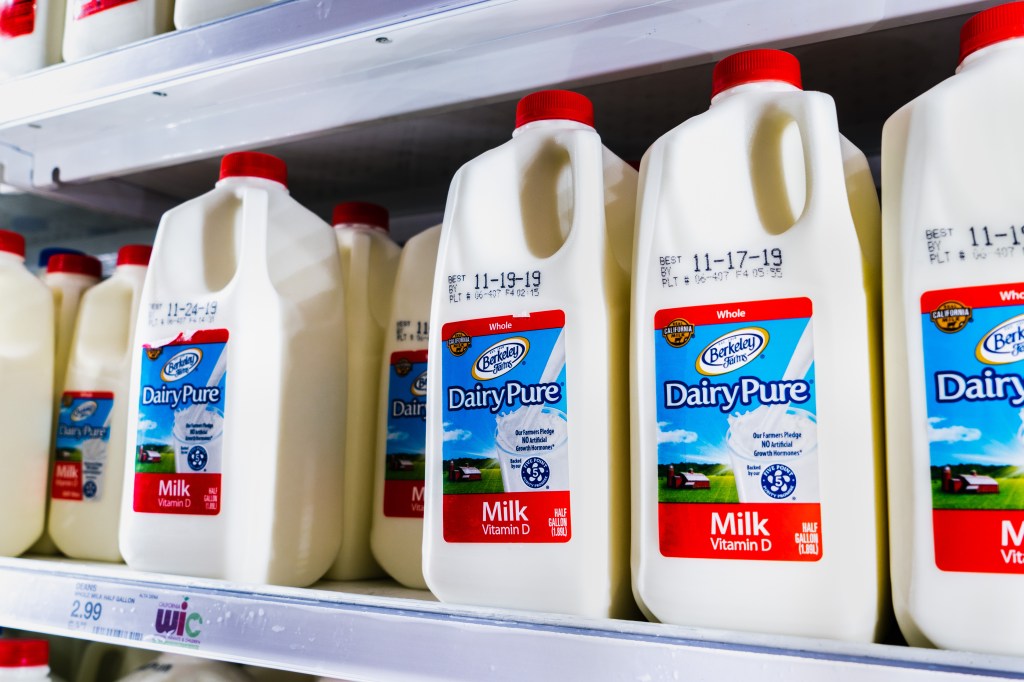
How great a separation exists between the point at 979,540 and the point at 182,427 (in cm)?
81

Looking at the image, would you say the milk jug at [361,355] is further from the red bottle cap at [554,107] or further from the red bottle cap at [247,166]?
the red bottle cap at [554,107]

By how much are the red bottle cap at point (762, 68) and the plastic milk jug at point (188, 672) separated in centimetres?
96

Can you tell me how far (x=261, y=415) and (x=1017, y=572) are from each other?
742 millimetres

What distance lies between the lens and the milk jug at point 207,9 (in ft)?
3.48

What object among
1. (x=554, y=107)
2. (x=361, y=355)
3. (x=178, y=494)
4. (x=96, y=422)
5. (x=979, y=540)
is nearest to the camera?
(x=979, y=540)

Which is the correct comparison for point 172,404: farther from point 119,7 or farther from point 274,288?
point 119,7

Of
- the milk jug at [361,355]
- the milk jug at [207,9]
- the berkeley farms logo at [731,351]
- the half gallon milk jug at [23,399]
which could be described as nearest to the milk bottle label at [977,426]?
the berkeley farms logo at [731,351]

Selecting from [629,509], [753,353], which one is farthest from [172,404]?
[753,353]

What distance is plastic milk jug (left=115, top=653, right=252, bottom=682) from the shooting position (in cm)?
113

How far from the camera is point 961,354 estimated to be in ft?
2.13

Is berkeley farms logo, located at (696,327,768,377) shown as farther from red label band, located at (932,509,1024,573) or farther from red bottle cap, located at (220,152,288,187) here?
red bottle cap, located at (220,152,288,187)

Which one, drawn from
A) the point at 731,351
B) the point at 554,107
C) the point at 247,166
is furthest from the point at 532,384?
the point at 247,166

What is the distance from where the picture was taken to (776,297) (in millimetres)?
717

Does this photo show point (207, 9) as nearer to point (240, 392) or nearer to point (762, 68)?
point (240, 392)
